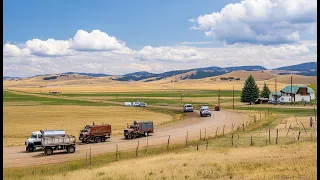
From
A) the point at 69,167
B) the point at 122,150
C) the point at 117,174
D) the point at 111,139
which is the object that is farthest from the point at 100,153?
the point at 117,174

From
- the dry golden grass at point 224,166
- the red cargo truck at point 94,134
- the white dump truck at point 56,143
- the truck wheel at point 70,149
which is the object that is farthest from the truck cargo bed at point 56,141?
the dry golden grass at point 224,166

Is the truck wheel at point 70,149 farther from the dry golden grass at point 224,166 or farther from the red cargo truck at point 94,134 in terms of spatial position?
the dry golden grass at point 224,166

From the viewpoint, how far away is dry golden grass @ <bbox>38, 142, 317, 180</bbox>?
80.8 ft

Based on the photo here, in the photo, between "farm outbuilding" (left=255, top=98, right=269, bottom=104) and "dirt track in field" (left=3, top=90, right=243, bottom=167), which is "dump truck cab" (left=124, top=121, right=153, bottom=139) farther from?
"farm outbuilding" (left=255, top=98, right=269, bottom=104)

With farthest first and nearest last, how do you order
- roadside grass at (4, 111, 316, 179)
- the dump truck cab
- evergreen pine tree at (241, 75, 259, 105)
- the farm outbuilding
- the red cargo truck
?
evergreen pine tree at (241, 75, 259, 105)
the farm outbuilding
the dump truck cab
the red cargo truck
roadside grass at (4, 111, 316, 179)

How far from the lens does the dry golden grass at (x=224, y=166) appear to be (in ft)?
80.8

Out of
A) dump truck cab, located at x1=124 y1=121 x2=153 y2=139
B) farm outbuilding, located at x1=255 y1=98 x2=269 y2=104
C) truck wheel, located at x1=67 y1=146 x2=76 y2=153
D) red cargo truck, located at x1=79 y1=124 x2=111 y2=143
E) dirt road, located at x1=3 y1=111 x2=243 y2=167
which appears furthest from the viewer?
farm outbuilding, located at x1=255 y1=98 x2=269 y2=104

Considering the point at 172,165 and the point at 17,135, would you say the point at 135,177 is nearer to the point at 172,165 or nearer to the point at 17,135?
the point at 172,165

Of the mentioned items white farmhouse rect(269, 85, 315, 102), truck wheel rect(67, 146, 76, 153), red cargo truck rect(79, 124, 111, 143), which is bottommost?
truck wheel rect(67, 146, 76, 153)

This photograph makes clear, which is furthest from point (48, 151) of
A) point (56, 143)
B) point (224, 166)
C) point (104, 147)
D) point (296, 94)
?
point (296, 94)

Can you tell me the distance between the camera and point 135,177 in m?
25.8

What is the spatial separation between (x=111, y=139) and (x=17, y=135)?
49.3 feet

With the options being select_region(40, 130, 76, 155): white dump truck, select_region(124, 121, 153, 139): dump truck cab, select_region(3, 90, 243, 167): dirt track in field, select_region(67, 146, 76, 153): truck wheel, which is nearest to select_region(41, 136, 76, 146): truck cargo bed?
select_region(40, 130, 76, 155): white dump truck

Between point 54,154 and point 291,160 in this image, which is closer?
point 291,160
